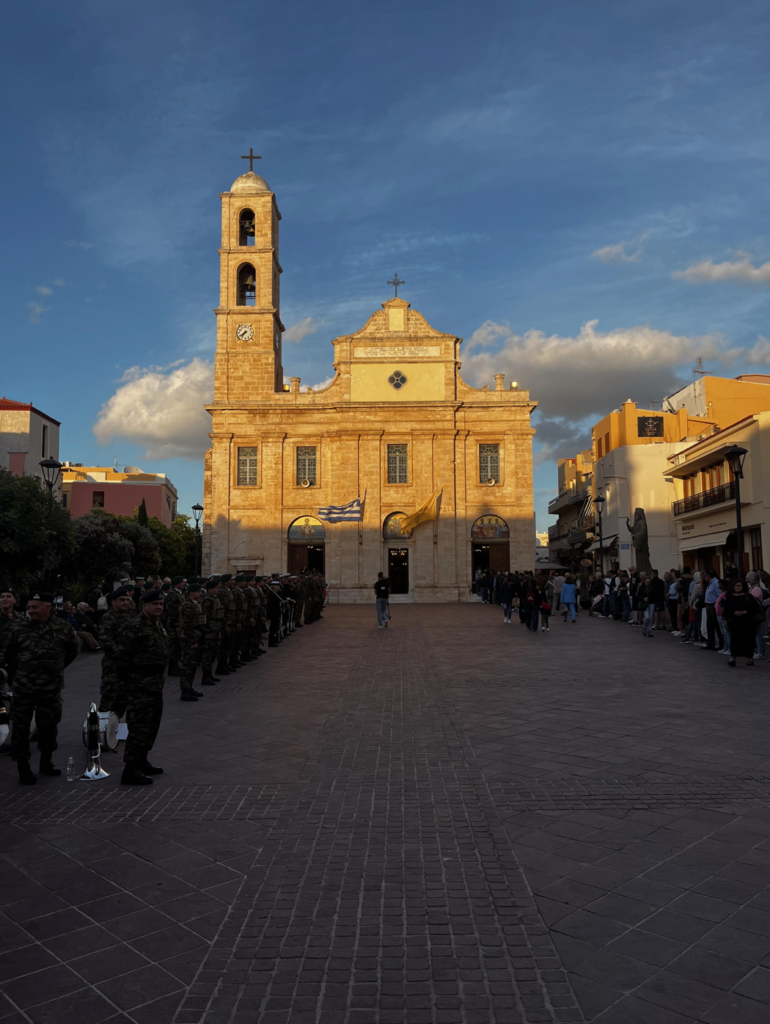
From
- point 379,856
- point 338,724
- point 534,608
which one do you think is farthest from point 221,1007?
point 534,608

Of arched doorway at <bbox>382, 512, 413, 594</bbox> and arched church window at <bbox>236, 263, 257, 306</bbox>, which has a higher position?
arched church window at <bbox>236, 263, 257, 306</bbox>

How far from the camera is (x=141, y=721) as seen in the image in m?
6.71

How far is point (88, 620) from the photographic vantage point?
675 inches

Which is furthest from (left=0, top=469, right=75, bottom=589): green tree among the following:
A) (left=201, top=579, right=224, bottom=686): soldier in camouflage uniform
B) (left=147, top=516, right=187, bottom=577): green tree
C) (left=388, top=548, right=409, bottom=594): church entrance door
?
(left=147, top=516, right=187, bottom=577): green tree

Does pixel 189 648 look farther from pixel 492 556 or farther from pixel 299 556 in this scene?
pixel 492 556

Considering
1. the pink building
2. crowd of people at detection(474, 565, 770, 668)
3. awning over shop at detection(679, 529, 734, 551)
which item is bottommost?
crowd of people at detection(474, 565, 770, 668)

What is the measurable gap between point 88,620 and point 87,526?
1809 cm

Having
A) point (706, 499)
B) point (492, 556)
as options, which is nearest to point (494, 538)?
point (492, 556)

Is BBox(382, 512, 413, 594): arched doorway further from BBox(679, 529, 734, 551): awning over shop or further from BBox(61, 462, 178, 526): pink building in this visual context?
BBox(61, 462, 178, 526): pink building

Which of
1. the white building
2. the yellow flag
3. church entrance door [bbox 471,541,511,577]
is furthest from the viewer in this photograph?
the white building

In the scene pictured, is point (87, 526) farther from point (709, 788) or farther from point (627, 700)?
point (709, 788)

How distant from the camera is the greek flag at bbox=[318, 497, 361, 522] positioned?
40844mm

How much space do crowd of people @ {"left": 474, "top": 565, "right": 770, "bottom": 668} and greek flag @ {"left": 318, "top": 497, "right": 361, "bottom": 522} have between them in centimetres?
1381

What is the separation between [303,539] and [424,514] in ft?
21.4
